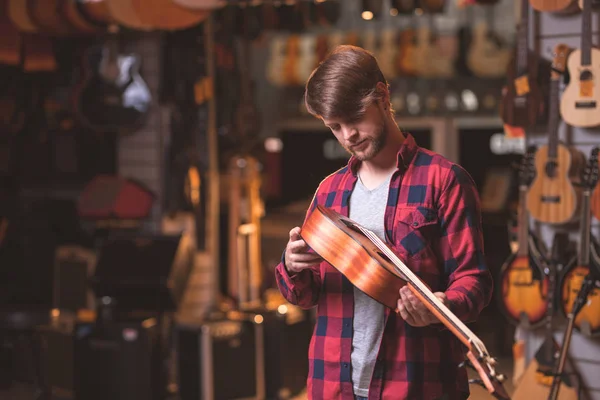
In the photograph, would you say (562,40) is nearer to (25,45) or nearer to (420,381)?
(420,381)

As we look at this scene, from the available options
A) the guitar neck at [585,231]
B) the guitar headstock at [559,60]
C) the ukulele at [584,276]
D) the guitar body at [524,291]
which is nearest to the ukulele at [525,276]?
the guitar body at [524,291]

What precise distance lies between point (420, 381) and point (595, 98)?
218cm

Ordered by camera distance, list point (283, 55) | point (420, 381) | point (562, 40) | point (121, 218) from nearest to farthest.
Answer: point (420, 381) < point (562, 40) < point (121, 218) < point (283, 55)

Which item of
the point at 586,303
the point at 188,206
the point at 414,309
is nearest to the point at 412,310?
the point at 414,309

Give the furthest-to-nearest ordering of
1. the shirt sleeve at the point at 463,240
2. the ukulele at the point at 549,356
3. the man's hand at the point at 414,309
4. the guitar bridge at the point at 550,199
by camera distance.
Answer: the guitar bridge at the point at 550,199, the ukulele at the point at 549,356, the shirt sleeve at the point at 463,240, the man's hand at the point at 414,309

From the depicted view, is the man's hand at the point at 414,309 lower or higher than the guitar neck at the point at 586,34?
lower

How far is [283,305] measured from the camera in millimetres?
5324

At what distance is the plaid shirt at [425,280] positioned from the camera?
183 centimetres

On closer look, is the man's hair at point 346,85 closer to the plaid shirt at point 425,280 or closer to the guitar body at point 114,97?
the plaid shirt at point 425,280

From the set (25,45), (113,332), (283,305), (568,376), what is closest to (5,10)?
(25,45)

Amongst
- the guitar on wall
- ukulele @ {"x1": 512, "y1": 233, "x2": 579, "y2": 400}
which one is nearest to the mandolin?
the guitar on wall

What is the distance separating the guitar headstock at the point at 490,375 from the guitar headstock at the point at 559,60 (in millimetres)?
2384

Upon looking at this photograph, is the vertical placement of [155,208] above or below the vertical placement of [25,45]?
below

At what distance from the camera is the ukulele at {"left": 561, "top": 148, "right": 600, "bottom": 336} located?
3.50m
